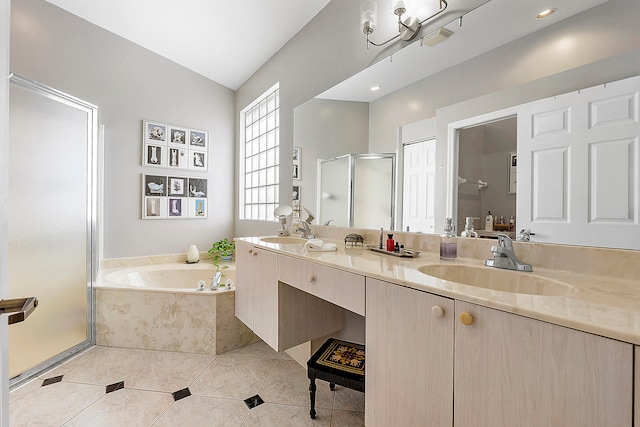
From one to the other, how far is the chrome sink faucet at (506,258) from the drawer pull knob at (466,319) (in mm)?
425

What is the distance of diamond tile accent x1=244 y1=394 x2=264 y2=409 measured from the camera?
1563mm

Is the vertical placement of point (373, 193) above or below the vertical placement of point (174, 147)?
below

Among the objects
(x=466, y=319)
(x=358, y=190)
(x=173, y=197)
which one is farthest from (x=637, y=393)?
(x=173, y=197)

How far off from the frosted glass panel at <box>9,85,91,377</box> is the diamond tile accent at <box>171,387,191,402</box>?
1037mm

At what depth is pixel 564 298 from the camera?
655mm

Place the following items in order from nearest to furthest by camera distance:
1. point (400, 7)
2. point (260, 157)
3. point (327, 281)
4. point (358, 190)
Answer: point (327, 281), point (400, 7), point (358, 190), point (260, 157)

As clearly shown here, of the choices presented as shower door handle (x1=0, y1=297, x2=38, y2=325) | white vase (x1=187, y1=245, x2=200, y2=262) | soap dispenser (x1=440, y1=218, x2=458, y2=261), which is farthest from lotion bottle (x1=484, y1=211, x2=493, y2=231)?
white vase (x1=187, y1=245, x2=200, y2=262)

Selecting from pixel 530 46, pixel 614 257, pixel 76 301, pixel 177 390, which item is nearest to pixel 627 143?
pixel 614 257

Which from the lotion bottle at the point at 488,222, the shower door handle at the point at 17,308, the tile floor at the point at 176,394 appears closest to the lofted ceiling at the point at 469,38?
the lotion bottle at the point at 488,222

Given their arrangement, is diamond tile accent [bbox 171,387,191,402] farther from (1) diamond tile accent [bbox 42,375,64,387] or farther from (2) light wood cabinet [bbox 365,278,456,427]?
(2) light wood cabinet [bbox 365,278,456,427]

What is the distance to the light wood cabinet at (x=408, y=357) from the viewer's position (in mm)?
736

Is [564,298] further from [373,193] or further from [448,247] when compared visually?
[373,193]

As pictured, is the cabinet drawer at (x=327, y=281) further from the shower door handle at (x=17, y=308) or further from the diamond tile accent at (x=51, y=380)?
the diamond tile accent at (x=51, y=380)

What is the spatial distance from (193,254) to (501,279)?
9.60 ft
